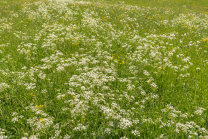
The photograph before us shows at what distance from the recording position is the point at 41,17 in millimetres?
10523

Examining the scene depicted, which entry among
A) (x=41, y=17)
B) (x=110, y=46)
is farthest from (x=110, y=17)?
(x=110, y=46)

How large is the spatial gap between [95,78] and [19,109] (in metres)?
1.75

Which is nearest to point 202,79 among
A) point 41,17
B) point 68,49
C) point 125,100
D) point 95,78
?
point 125,100

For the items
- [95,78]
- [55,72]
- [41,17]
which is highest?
[41,17]

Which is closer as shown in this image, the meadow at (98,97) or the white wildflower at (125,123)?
the white wildflower at (125,123)

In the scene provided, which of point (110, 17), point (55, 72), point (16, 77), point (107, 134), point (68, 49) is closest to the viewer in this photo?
point (107, 134)

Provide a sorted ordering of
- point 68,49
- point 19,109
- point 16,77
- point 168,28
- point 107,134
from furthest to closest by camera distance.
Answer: point 168,28 < point 68,49 < point 16,77 < point 19,109 < point 107,134

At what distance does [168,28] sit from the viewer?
403 inches

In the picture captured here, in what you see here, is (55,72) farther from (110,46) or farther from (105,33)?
(105,33)

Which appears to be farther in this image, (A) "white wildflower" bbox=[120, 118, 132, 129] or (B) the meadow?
(B) the meadow

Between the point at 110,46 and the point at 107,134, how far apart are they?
14.7 feet

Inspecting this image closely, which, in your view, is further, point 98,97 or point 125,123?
point 98,97

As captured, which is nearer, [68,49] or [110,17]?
[68,49]

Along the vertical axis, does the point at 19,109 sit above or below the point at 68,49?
below
